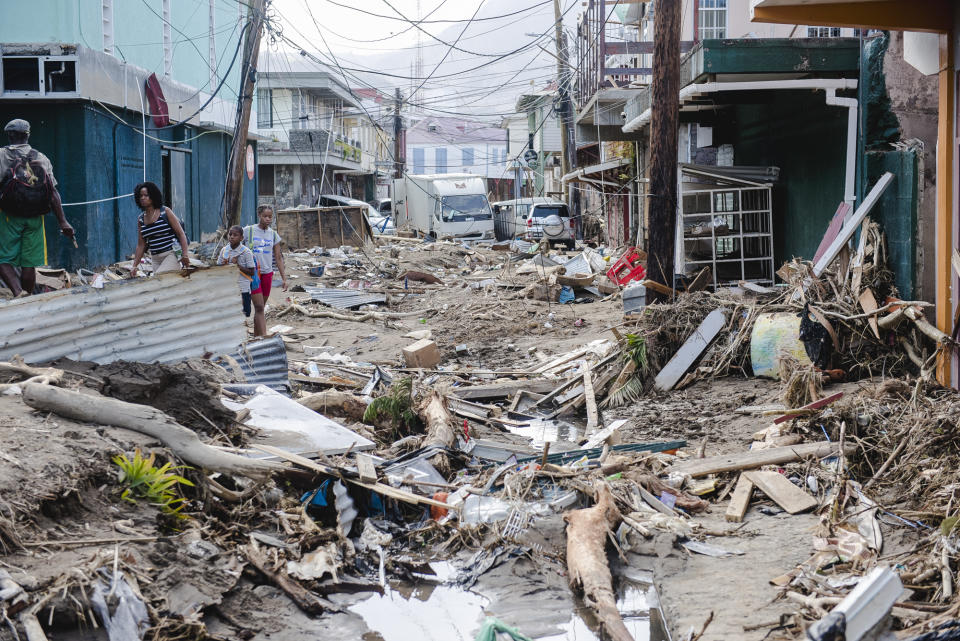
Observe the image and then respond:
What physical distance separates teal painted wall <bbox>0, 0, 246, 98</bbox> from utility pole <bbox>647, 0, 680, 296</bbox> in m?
10.6

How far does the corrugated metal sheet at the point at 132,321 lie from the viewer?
7211 millimetres

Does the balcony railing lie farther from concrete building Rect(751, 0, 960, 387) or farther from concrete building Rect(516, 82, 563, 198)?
concrete building Rect(516, 82, 563, 198)

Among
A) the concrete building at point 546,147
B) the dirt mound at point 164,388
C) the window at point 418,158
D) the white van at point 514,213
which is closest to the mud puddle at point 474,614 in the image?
the dirt mound at point 164,388

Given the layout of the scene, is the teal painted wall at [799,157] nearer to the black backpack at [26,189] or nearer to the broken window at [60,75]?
the black backpack at [26,189]

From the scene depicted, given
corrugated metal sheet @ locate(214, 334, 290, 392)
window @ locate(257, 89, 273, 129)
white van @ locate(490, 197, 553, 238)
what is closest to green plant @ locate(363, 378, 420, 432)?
corrugated metal sheet @ locate(214, 334, 290, 392)

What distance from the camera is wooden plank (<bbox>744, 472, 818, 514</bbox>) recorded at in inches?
252

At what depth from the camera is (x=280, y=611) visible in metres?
5.06

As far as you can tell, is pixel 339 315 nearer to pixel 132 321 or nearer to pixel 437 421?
pixel 437 421

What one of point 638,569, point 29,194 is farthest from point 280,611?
point 29,194

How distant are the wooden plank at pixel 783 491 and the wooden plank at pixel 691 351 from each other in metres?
3.46

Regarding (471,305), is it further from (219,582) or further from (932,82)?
(219,582)

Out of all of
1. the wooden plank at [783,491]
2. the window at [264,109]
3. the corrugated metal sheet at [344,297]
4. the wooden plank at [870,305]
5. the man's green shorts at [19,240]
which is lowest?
the wooden plank at [783,491]

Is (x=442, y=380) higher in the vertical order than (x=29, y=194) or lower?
lower

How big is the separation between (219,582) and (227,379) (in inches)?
149
